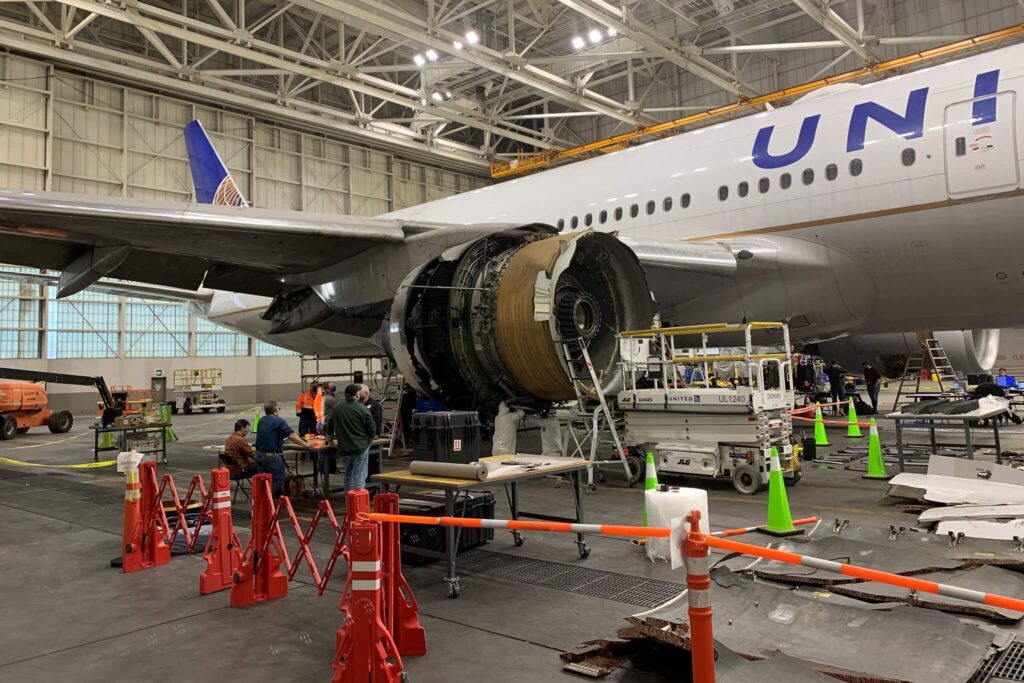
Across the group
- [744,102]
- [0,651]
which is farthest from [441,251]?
[744,102]

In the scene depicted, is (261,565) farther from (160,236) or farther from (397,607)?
(160,236)

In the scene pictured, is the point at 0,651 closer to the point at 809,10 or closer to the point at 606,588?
the point at 606,588

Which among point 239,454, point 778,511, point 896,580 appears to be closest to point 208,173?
point 239,454

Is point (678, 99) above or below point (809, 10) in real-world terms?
above

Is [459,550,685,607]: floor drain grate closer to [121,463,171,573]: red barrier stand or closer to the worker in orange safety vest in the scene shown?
[121,463,171,573]: red barrier stand

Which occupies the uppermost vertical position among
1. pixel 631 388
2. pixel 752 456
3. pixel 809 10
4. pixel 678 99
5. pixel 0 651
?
pixel 678 99

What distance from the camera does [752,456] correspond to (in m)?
7.16

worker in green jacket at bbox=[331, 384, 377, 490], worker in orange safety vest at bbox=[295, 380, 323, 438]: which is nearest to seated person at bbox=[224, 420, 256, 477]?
worker in green jacket at bbox=[331, 384, 377, 490]

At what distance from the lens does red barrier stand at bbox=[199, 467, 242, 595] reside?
4.69m

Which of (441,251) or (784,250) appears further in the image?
(784,250)

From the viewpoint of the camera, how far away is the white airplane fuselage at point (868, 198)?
7879mm

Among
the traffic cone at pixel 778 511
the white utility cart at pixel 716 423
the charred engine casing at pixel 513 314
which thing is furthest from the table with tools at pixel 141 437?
the traffic cone at pixel 778 511

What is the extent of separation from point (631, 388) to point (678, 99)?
2417cm

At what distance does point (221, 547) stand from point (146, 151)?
26.9 meters
